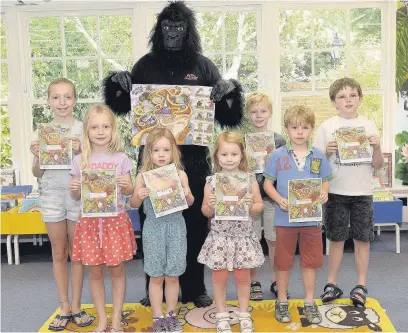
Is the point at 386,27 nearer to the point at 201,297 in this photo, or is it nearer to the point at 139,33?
the point at 139,33

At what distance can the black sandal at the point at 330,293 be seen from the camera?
10.5 feet

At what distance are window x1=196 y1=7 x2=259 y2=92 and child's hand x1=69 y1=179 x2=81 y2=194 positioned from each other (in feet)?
8.41

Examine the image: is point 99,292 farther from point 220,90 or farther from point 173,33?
point 173,33

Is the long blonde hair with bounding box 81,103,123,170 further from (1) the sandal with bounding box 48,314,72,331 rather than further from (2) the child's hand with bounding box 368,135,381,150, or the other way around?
(2) the child's hand with bounding box 368,135,381,150

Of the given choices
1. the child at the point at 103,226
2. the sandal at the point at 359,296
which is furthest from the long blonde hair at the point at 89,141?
the sandal at the point at 359,296

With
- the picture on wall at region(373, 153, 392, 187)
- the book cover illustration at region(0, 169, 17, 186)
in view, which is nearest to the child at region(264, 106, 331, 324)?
the picture on wall at region(373, 153, 392, 187)

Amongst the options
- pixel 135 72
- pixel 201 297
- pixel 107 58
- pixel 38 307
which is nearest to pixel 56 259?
pixel 38 307

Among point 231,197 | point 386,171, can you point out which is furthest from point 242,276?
point 386,171

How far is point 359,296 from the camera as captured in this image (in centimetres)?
312

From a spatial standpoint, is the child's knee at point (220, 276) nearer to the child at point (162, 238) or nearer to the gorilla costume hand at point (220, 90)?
the child at point (162, 238)

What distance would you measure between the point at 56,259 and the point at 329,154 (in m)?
1.63

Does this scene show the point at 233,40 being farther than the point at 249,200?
Yes

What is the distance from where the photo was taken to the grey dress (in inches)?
108

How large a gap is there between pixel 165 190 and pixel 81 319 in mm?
910
